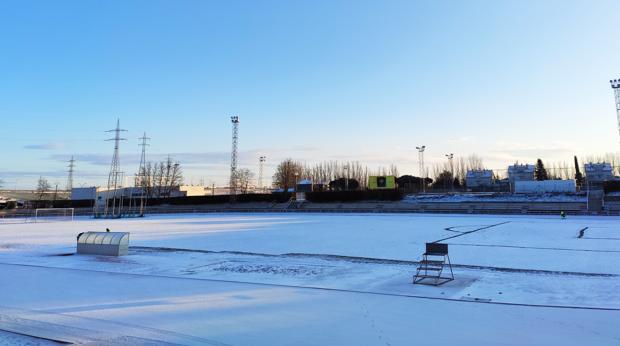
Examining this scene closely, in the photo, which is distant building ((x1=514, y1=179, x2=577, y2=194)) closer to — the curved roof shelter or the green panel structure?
the green panel structure

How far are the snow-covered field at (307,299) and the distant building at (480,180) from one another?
6439cm

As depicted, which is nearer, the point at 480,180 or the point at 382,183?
the point at 382,183

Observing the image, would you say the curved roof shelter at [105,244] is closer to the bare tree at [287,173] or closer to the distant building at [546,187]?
the distant building at [546,187]

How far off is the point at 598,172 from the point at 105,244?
76.7 meters

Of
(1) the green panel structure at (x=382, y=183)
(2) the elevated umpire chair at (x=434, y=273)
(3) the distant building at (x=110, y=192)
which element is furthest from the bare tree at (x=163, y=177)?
(2) the elevated umpire chair at (x=434, y=273)

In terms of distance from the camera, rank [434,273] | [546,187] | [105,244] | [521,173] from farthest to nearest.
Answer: [521,173]
[546,187]
[105,244]
[434,273]

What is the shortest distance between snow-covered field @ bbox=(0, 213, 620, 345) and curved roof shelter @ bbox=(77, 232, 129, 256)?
0.60 m

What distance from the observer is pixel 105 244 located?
17172mm

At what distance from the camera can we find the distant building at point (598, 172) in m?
70.4

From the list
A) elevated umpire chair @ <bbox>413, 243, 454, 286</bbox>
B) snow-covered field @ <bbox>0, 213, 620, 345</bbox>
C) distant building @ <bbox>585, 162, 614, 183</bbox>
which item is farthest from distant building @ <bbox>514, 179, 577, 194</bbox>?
elevated umpire chair @ <bbox>413, 243, 454, 286</bbox>

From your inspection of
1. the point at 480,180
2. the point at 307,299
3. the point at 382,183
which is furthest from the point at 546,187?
the point at 307,299

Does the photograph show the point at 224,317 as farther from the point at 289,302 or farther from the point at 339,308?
the point at 339,308

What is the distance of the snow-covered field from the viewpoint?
692 centimetres

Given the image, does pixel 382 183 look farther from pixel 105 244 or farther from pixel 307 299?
pixel 307 299
